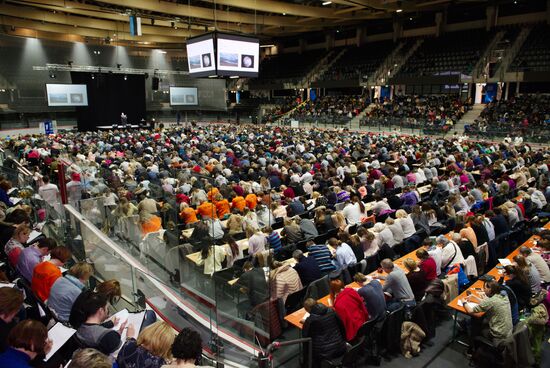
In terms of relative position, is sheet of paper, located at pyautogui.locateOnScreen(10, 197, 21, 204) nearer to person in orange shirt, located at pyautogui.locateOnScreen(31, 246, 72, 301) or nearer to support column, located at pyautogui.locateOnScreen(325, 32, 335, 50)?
person in orange shirt, located at pyautogui.locateOnScreen(31, 246, 72, 301)

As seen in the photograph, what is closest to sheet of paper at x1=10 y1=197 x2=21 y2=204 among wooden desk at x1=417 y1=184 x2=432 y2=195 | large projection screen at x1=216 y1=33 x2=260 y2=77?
large projection screen at x1=216 y1=33 x2=260 y2=77

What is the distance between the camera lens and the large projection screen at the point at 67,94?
108 feet

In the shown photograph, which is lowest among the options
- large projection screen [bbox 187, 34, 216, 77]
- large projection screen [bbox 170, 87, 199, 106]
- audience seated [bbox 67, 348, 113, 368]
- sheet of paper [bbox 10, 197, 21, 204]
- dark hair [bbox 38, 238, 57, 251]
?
sheet of paper [bbox 10, 197, 21, 204]

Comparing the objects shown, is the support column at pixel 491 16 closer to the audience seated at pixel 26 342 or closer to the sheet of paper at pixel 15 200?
the sheet of paper at pixel 15 200

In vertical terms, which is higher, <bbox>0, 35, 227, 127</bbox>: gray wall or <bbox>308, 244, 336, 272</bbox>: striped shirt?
<bbox>0, 35, 227, 127</bbox>: gray wall

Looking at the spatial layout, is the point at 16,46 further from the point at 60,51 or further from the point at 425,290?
the point at 425,290

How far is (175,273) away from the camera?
679 cm

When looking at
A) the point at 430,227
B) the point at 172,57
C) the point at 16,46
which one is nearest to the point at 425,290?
the point at 430,227

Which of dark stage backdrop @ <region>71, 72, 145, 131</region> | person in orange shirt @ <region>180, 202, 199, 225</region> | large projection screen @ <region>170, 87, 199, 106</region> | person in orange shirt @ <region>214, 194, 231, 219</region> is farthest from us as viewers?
large projection screen @ <region>170, 87, 199, 106</region>

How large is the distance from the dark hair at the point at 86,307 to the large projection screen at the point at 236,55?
8453mm

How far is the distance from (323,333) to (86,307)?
8.89ft

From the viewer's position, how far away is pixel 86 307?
13.0ft

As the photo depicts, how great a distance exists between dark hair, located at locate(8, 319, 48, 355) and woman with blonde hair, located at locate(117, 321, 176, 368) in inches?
26.1

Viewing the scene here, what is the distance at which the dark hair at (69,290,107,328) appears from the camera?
3.96 m
